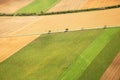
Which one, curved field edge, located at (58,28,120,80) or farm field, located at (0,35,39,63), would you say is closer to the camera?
curved field edge, located at (58,28,120,80)

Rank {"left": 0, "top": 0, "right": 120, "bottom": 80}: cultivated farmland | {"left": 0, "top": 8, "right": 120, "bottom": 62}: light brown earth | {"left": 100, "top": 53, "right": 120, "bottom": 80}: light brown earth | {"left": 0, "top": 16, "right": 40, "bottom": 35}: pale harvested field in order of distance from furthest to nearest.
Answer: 1. {"left": 0, "top": 16, "right": 40, "bottom": 35}: pale harvested field
2. {"left": 0, "top": 8, "right": 120, "bottom": 62}: light brown earth
3. {"left": 0, "top": 0, "right": 120, "bottom": 80}: cultivated farmland
4. {"left": 100, "top": 53, "right": 120, "bottom": 80}: light brown earth

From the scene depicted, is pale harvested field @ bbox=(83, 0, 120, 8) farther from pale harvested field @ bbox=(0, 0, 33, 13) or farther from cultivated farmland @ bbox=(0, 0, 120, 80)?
pale harvested field @ bbox=(0, 0, 33, 13)

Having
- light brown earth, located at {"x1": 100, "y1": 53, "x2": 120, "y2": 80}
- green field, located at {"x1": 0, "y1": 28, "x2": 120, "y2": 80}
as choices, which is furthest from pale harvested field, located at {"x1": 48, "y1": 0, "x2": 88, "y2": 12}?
light brown earth, located at {"x1": 100, "y1": 53, "x2": 120, "y2": 80}

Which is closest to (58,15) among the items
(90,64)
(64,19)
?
(64,19)

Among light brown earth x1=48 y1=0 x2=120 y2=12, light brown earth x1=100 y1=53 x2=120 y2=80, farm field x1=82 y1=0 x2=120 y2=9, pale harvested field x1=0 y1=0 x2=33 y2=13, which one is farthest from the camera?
pale harvested field x1=0 y1=0 x2=33 y2=13

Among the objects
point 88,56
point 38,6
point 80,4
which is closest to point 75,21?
point 80,4

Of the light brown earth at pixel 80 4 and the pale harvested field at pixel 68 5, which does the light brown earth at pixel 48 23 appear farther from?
the pale harvested field at pixel 68 5

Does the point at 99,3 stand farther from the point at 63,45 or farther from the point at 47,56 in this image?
the point at 47,56

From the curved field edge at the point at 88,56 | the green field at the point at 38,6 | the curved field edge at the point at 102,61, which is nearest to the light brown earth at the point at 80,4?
the green field at the point at 38,6
